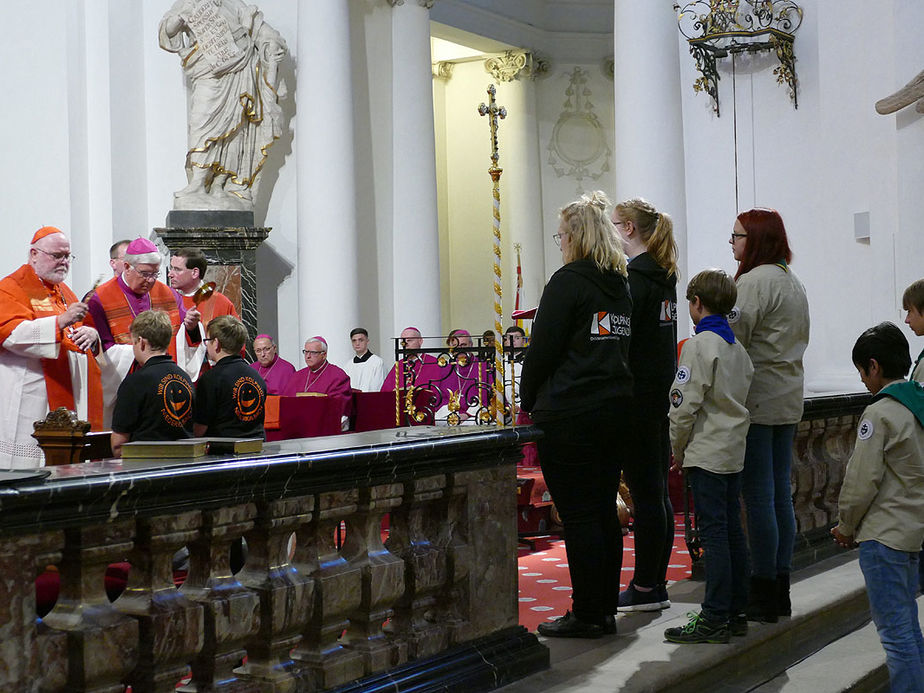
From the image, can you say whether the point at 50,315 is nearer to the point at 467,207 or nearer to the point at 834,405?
the point at 834,405

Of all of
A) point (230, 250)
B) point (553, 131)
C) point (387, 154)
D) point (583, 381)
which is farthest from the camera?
point (553, 131)

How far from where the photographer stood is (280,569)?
123 inches

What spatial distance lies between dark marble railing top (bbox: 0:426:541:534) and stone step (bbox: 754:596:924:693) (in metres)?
1.53

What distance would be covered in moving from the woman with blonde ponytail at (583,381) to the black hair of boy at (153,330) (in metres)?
1.57

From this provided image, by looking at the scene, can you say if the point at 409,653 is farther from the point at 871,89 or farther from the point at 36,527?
the point at 871,89

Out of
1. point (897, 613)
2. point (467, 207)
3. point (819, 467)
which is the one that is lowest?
point (897, 613)

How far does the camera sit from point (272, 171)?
12.7 meters

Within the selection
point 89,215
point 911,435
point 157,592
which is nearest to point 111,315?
point 157,592

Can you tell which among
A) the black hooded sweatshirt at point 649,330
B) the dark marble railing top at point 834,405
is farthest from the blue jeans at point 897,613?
the dark marble railing top at point 834,405

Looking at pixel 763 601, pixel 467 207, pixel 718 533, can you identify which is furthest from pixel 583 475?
pixel 467 207

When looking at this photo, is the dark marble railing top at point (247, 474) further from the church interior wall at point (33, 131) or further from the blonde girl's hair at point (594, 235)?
the church interior wall at point (33, 131)

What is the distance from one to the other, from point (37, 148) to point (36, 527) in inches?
366

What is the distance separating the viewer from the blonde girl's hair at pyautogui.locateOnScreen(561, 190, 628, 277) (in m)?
4.27

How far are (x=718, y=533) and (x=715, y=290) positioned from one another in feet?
3.10
